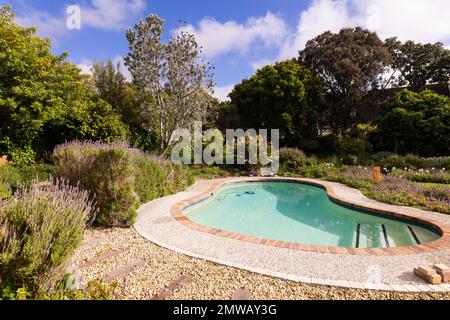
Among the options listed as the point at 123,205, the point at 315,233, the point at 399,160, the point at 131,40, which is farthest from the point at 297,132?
the point at 123,205

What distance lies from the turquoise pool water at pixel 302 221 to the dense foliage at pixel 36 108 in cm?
640

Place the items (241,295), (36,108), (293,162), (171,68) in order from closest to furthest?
1. (241,295)
2. (36,108)
3. (171,68)
4. (293,162)

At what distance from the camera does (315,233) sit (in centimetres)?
593

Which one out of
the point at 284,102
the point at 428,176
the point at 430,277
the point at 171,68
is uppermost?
the point at 171,68

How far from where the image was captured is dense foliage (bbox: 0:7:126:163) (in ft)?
29.9

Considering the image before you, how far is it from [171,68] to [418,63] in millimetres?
20280

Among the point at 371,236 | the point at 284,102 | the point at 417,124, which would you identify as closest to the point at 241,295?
the point at 371,236

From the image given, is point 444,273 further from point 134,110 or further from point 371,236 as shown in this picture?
point 134,110

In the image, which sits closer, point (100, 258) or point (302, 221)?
point (100, 258)

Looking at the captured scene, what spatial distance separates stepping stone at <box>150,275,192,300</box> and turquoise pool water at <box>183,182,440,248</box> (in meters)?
2.90

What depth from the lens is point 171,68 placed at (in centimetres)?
1142

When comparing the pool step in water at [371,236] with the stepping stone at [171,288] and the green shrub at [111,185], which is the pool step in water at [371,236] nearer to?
the stepping stone at [171,288]

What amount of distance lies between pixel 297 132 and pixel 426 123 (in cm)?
703
